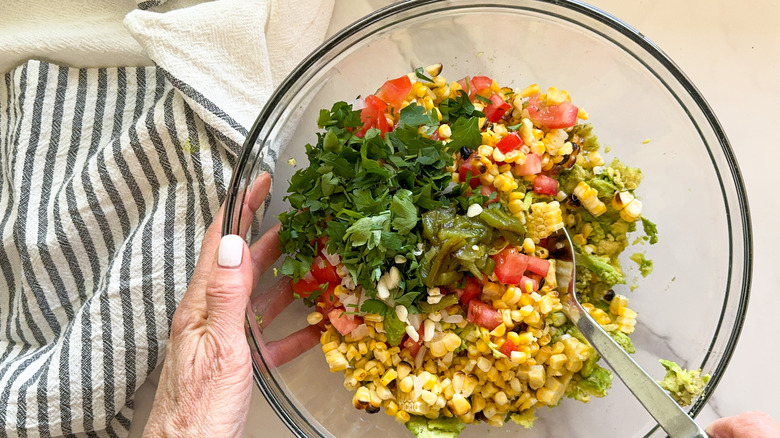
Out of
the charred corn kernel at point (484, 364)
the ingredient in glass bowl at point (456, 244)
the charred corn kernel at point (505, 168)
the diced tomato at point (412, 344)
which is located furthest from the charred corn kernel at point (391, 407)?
the charred corn kernel at point (505, 168)

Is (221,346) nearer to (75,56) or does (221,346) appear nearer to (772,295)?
(75,56)

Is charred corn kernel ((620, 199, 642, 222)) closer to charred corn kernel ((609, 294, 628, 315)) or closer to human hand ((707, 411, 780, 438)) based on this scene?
charred corn kernel ((609, 294, 628, 315))

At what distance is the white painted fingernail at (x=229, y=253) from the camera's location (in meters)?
1.53

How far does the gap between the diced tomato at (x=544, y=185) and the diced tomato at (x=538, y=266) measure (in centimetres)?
18

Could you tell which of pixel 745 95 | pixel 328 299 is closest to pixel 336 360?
pixel 328 299

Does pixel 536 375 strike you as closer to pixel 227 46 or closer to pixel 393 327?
pixel 393 327

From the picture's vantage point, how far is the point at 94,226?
186 centimetres

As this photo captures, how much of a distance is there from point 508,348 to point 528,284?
17 cm

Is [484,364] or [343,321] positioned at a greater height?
[484,364]

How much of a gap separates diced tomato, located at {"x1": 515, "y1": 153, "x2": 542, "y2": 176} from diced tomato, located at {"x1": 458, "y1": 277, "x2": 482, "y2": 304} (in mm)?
303

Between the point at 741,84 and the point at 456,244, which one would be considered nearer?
the point at 456,244

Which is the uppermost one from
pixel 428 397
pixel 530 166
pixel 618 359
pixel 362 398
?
pixel 530 166

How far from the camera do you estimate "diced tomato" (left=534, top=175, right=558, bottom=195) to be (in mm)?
1664

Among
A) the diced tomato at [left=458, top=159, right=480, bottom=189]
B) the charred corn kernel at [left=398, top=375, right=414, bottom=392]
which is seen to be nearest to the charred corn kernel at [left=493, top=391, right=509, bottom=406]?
the charred corn kernel at [left=398, top=375, right=414, bottom=392]
